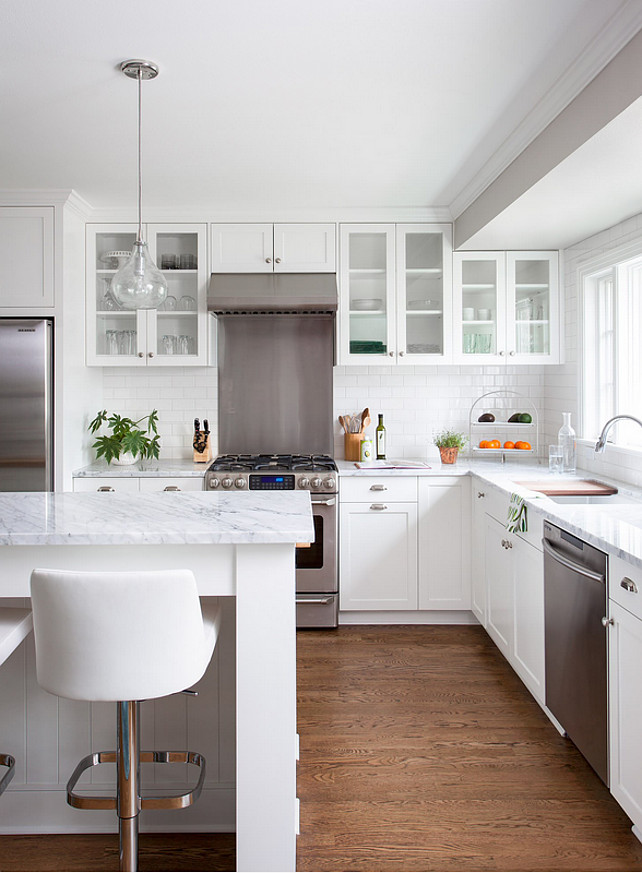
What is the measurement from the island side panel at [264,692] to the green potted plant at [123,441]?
255 cm

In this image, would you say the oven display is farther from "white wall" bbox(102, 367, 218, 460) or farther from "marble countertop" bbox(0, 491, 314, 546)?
"marble countertop" bbox(0, 491, 314, 546)

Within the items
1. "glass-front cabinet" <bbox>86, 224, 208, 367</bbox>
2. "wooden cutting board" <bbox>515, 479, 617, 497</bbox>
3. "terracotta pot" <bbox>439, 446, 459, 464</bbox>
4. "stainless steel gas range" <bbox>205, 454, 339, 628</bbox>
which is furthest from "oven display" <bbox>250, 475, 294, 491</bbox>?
"wooden cutting board" <bbox>515, 479, 617, 497</bbox>

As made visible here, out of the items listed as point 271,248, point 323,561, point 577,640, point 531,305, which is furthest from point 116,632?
point 531,305

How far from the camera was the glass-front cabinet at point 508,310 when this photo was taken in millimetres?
4141

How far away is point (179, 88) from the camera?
2.50 metres

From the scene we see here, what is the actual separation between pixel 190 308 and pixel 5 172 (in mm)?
1229

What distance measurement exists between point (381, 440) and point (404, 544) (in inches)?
29.7

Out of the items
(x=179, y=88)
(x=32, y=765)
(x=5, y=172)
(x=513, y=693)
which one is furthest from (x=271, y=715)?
(x=5, y=172)

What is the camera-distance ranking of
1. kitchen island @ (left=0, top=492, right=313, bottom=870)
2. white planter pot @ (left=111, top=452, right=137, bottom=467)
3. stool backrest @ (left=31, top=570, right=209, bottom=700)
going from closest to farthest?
stool backrest @ (left=31, top=570, right=209, bottom=700), kitchen island @ (left=0, top=492, right=313, bottom=870), white planter pot @ (left=111, top=452, right=137, bottom=467)

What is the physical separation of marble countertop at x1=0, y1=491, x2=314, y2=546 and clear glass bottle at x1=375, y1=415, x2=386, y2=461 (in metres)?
2.08

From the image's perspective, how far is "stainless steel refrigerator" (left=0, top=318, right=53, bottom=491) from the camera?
12.1 feet

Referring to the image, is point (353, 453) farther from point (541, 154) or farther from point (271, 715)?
point (271, 715)

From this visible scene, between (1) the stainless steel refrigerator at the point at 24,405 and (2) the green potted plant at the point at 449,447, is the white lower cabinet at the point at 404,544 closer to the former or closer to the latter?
(2) the green potted plant at the point at 449,447

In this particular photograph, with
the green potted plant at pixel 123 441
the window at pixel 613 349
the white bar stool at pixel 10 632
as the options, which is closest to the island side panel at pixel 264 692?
the white bar stool at pixel 10 632
